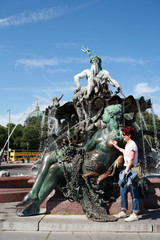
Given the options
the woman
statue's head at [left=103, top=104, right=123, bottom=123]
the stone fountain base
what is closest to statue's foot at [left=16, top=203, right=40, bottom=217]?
the stone fountain base

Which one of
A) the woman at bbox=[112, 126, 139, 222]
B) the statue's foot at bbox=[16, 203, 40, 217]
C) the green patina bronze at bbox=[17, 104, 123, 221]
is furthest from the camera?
the green patina bronze at bbox=[17, 104, 123, 221]

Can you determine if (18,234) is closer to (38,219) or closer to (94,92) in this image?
(38,219)

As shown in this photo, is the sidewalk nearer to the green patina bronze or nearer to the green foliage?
the green patina bronze

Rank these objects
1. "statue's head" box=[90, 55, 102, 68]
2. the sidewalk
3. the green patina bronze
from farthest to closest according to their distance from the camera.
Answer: "statue's head" box=[90, 55, 102, 68]
the green patina bronze
the sidewalk

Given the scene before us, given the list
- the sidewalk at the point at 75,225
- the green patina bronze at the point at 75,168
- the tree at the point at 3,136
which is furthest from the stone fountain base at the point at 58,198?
the tree at the point at 3,136

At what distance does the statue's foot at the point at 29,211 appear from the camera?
13.7 ft

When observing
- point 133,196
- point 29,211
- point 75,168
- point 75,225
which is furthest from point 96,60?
point 75,225

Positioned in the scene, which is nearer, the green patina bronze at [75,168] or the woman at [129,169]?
the woman at [129,169]

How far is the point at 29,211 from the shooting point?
4.24m

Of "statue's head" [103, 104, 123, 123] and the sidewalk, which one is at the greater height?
"statue's head" [103, 104, 123, 123]

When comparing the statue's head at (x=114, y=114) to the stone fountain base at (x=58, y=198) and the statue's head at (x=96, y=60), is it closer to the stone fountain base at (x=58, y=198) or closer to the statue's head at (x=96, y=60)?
the stone fountain base at (x=58, y=198)

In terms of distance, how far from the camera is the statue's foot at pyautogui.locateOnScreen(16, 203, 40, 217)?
417cm

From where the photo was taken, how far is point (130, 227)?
3.74 metres

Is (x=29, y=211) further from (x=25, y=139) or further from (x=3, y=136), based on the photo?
(x=25, y=139)
